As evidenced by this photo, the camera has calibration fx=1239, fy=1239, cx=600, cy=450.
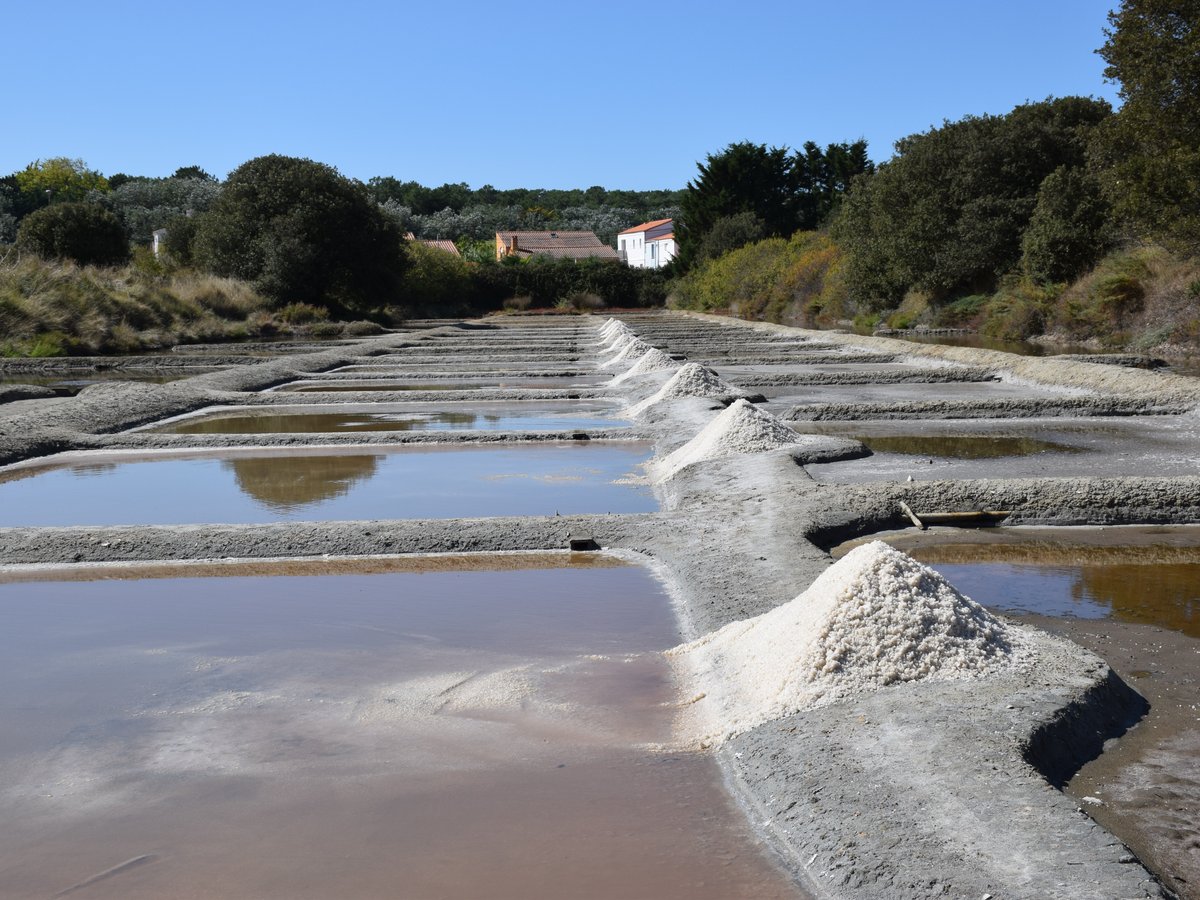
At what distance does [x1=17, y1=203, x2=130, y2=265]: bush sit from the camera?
115 ft

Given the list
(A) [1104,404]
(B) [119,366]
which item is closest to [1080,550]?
(A) [1104,404]

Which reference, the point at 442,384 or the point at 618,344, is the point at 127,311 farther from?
the point at 442,384

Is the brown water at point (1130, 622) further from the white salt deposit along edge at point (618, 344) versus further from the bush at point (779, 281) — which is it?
the bush at point (779, 281)

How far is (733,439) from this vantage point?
8.84 metres

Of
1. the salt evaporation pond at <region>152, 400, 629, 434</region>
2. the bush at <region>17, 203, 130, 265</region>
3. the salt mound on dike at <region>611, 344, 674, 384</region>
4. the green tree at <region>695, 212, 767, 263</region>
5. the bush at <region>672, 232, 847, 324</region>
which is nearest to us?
the salt evaporation pond at <region>152, 400, 629, 434</region>

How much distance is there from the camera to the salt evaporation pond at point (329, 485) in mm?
7676

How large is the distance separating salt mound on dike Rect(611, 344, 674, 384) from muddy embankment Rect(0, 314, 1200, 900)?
841 millimetres

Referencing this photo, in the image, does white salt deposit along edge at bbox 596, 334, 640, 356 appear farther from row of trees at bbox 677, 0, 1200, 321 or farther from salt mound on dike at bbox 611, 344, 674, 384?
row of trees at bbox 677, 0, 1200, 321

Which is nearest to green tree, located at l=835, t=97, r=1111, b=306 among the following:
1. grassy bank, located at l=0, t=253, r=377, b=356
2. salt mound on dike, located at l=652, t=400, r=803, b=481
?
grassy bank, located at l=0, t=253, r=377, b=356

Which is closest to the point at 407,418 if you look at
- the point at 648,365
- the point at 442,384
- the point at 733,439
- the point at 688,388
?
the point at 688,388

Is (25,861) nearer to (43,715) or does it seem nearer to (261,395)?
(43,715)

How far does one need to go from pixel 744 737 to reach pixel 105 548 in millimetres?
4099

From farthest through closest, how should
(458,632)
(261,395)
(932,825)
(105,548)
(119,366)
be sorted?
(119,366), (261,395), (105,548), (458,632), (932,825)

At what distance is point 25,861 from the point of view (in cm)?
311
